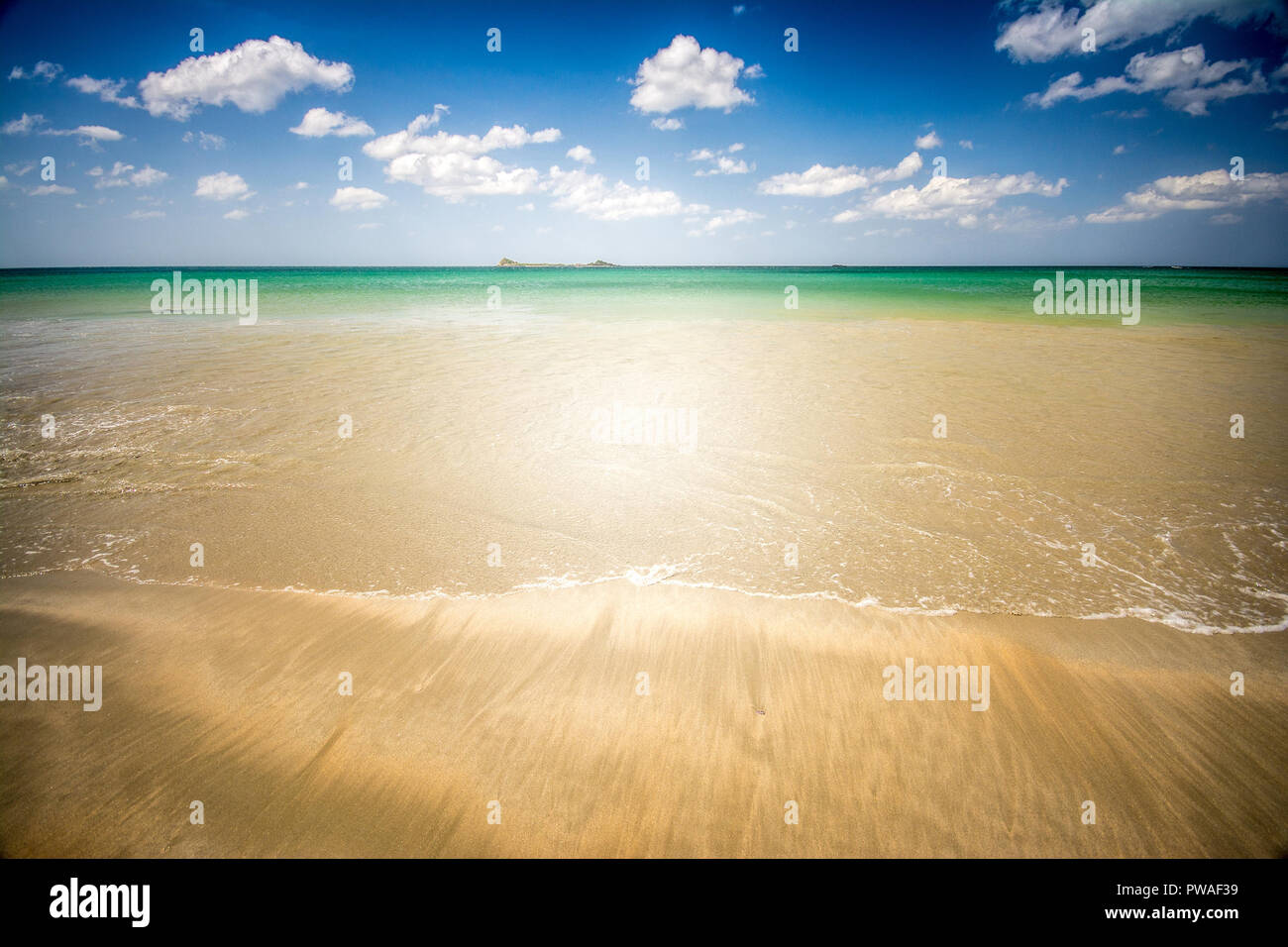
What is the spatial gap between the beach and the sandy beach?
2 centimetres

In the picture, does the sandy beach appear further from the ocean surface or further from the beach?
the ocean surface

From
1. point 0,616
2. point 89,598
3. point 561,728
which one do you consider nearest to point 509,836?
point 561,728

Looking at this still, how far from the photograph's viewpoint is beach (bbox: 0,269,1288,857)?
2416 millimetres

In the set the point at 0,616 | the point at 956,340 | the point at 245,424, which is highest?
the point at 956,340

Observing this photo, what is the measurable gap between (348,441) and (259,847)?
207 inches

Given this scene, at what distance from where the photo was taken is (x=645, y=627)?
141 inches

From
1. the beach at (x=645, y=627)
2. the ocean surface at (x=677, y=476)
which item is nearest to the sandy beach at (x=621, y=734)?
the beach at (x=645, y=627)

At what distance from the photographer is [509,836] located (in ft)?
7.70

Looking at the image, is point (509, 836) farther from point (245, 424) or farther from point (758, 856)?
point (245, 424)

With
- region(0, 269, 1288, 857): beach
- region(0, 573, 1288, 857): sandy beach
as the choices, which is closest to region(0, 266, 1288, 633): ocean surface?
region(0, 269, 1288, 857): beach

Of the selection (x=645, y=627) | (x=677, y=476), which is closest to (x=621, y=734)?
(x=645, y=627)

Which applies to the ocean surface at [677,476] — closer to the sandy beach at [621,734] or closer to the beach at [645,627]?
the beach at [645,627]

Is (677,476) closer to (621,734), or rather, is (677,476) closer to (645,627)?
(645,627)

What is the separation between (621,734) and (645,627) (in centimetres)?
87
